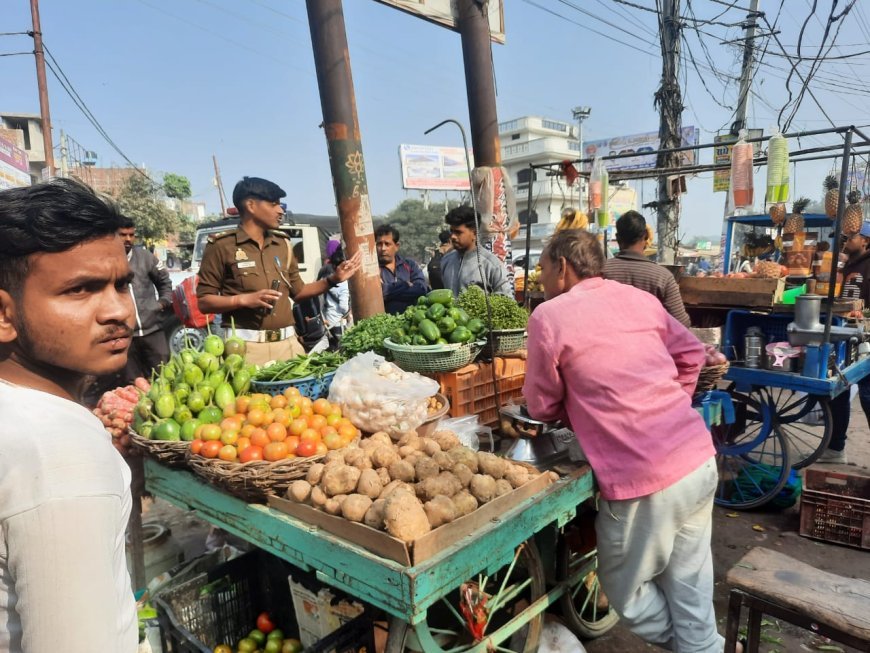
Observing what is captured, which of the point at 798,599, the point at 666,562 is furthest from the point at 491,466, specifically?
the point at 798,599

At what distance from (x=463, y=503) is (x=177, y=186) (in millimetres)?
42249

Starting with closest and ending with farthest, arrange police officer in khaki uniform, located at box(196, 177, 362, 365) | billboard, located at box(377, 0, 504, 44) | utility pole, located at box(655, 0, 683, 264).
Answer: police officer in khaki uniform, located at box(196, 177, 362, 365), billboard, located at box(377, 0, 504, 44), utility pole, located at box(655, 0, 683, 264)

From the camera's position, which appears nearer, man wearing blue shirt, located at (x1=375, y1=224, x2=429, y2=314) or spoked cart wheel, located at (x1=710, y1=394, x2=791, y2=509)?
spoked cart wheel, located at (x1=710, y1=394, x2=791, y2=509)

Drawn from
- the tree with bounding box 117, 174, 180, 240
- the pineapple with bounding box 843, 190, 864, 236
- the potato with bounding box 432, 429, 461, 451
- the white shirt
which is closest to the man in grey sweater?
the potato with bounding box 432, 429, 461, 451

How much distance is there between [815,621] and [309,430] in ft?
6.82

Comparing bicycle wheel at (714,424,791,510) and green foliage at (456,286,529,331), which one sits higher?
green foliage at (456,286,529,331)

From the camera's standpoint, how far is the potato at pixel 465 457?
215cm

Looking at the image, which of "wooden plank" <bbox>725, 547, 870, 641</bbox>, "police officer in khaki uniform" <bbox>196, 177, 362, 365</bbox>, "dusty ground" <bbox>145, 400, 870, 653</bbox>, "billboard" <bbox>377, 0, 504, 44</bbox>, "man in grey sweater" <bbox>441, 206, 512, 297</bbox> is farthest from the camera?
"billboard" <bbox>377, 0, 504, 44</bbox>

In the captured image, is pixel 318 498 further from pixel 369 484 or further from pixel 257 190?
pixel 257 190

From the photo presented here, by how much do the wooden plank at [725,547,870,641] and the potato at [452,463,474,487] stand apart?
46.8 inches

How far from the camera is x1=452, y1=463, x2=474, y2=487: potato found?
2.05m

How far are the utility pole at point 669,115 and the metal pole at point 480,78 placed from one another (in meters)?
7.09

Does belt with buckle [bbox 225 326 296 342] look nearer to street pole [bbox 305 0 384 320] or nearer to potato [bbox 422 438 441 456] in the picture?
street pole [bbox 305 0 384 320]

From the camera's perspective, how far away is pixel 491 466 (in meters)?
2.17
